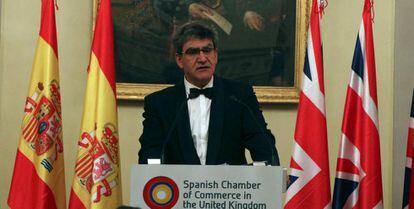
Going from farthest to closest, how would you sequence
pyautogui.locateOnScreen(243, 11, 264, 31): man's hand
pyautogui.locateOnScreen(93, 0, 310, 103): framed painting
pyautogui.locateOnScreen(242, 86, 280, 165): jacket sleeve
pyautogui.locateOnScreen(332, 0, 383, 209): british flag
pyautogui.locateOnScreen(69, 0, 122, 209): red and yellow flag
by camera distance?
pyautogui.locateOnScreen(243, 11, 264, 31): man's hand < pyautogui.locateOnScreen(93, 0, 310, 103): framed painting < pyautogui.locateOnScreen(332, 0, 383, 209): british flag < pyautogui.locateOnScreen(69, 0, 122, 209): red and yellow flag < pyautogui.locateOnScreen(242, 86, 280, 165): jacket sleeve

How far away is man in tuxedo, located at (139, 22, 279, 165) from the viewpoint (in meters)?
4.73

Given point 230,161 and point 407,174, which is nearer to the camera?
point 230,161

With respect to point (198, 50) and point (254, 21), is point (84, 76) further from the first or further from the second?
point (198, 50)

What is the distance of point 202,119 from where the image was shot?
4.88 meters

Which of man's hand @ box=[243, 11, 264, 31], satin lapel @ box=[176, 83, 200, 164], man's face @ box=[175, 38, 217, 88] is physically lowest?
satin lapel @ box=[176, 83, 200, 164]

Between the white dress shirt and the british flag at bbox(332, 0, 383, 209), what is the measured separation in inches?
45.0

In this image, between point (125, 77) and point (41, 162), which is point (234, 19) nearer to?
point (125, 77)

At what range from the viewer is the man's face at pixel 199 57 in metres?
4.79

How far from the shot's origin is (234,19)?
638 centimetres

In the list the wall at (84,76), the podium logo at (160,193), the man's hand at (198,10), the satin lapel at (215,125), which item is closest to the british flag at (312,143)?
the satin lapel at (215,125)

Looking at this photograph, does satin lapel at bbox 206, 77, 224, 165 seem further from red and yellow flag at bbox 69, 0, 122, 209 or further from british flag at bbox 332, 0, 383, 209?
british flag at bbox 332, 0, 383, 209

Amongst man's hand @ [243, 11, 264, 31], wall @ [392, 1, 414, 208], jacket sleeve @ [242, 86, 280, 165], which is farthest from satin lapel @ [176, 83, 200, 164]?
wall @ [392, 1, 414, 208]

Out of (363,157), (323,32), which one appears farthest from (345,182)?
(323,32)

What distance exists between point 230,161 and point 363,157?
1.11m
